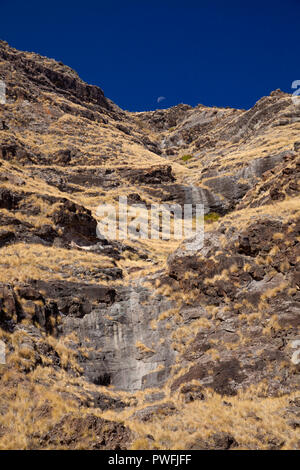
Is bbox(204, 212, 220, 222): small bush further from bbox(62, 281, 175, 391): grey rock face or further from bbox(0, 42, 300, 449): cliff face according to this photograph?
bbox(62, 281, 175, 391): grey rock face

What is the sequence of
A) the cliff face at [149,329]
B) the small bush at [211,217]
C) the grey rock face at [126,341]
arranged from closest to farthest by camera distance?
the cliff face at [149,329] → the grey rock face at [126,341] → the small bush at [211,217]

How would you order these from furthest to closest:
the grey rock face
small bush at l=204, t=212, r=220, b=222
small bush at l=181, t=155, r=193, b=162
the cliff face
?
small bush at l=181, t=155, r=193, b=162 < small bush at l=204, t=212, r=220, b=222 < the grey rock face < the cliff face

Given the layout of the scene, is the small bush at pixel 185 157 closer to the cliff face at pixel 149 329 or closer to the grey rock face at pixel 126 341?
the cliff face at pixel 149 329

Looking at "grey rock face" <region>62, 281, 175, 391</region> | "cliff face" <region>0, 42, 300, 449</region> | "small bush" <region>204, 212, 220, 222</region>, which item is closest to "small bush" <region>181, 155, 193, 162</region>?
"small bush" <region>204, 212, 220, 222</region>

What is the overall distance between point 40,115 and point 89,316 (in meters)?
66.5

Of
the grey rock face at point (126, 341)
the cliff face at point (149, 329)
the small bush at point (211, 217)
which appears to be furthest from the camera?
the small bush at point (211, 217)

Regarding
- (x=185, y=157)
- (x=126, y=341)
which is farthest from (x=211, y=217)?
(x=185, y=157)

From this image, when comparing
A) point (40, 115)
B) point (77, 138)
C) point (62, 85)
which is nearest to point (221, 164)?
point (77, 138)

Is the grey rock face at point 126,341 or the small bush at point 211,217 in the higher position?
the small bush at point 211,217

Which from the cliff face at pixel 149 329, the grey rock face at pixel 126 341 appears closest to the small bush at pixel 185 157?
the cliff face at pixel 149 329

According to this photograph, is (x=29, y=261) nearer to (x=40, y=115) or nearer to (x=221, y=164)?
(x=221, y=164)

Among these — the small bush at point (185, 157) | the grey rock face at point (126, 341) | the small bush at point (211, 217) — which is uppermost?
the small bush at point (185, 157)

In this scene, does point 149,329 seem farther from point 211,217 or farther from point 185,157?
point 185,157

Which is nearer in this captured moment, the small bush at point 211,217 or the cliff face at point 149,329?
the cliff face at point 149,329
